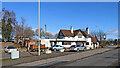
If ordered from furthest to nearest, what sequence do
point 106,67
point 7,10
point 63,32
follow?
point 63,32, point 7,10, point 106,67

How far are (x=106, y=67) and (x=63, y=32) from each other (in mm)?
54303

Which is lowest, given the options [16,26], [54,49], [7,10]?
[54,49]

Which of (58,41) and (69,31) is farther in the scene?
(69,31)

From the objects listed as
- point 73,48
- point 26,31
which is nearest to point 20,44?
point 26,31

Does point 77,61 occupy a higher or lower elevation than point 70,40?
lower

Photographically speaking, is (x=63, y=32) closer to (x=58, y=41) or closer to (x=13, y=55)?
(x=58, y=41)

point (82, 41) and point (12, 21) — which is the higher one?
point (12, 21)

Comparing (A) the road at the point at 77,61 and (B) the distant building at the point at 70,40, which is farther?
(B) the distant building at the point at 70,40

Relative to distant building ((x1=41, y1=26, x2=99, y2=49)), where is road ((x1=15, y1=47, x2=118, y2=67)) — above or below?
below

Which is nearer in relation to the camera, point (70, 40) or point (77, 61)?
point (77, 61)

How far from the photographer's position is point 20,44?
47406 mm

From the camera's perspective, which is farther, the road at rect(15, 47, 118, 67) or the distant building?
the distant building

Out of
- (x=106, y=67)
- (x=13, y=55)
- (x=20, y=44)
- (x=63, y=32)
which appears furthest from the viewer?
(x=63, y=32)

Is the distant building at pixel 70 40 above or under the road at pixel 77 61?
above
